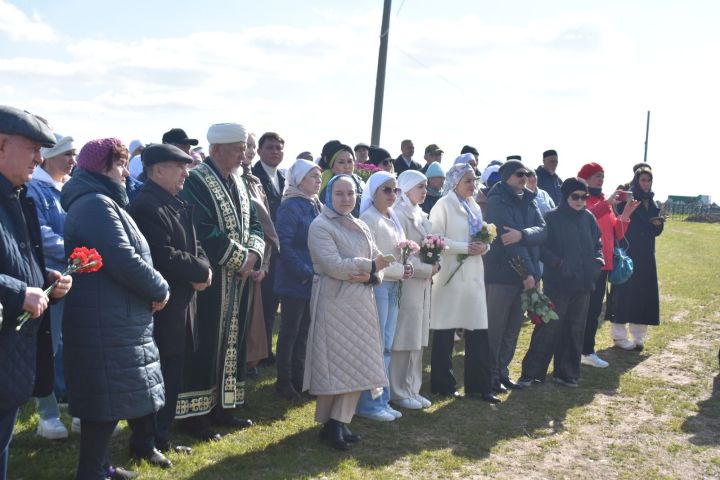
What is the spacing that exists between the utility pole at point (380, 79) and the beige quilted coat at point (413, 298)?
22.3ft

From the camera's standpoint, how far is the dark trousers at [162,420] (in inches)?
197

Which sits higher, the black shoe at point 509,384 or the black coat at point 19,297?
the black coat at point 19,297

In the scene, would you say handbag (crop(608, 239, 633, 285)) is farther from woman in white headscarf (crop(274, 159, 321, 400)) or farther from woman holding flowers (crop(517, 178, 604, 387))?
woman in white headscarf (crop(274, 159, 321, 400))

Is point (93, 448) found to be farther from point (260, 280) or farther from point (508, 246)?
point (508, 246)

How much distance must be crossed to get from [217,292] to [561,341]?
164 inches

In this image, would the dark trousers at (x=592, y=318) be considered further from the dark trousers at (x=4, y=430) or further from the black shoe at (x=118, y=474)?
the dark trousers at (x=4, y=430)

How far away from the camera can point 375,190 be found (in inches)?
255

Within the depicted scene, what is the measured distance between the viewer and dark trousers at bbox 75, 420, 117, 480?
418 centimetres

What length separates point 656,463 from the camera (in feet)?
19.4

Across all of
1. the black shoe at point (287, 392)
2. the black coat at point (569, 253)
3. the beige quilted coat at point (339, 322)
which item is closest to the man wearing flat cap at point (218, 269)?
the beige quilted coat at point (339, 322)

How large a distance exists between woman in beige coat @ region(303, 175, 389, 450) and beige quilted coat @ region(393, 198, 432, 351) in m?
0.97

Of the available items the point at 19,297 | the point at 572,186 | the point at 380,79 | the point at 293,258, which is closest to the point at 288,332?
the point at 293,258

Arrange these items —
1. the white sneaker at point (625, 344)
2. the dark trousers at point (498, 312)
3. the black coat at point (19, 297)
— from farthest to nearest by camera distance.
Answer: the white sneaker at point (625, 344) < the dark trousers at point (498, 312) < the black coat at point (19, 297)

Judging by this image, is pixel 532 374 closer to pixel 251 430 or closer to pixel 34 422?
pixel 251 430
